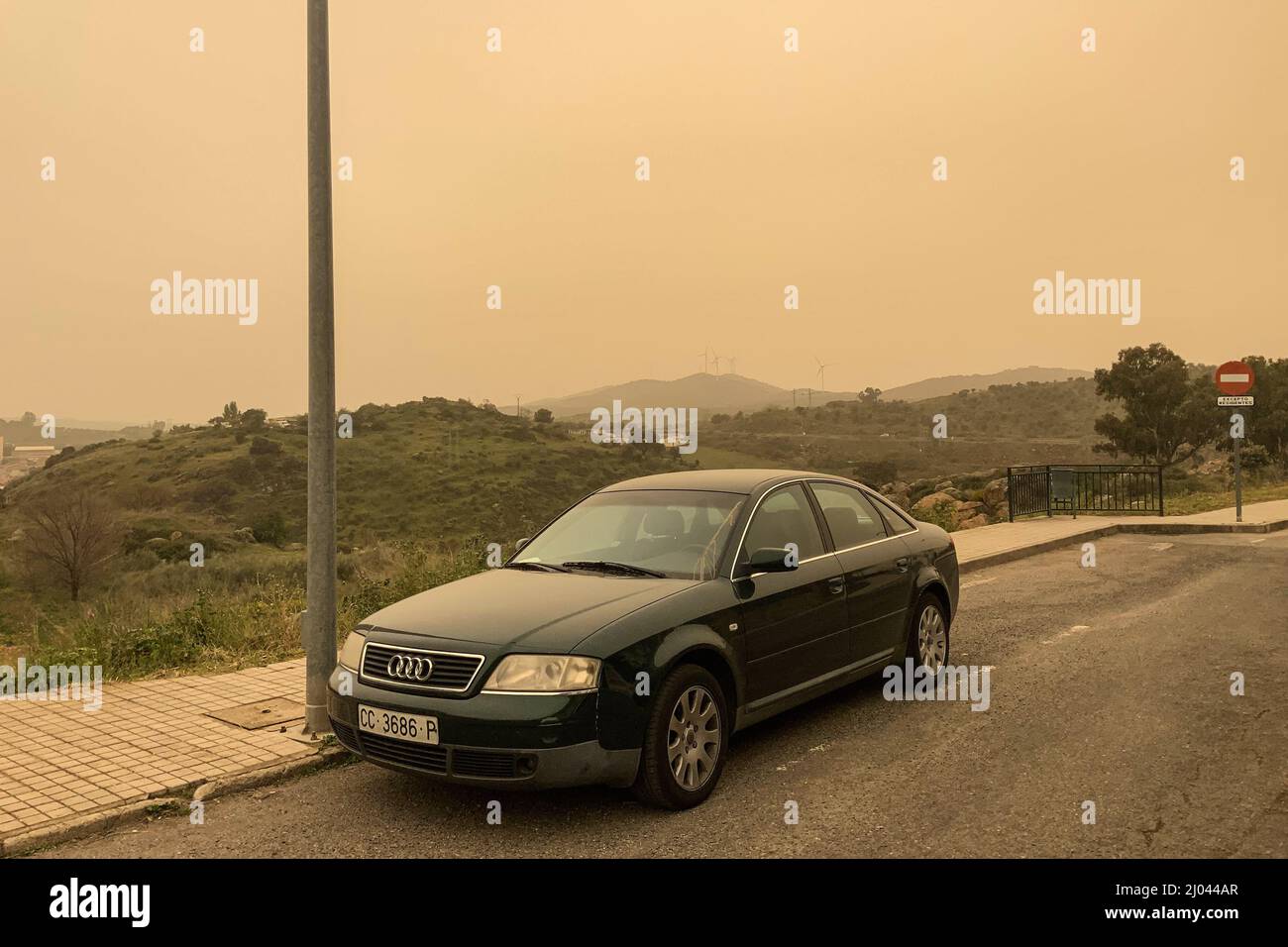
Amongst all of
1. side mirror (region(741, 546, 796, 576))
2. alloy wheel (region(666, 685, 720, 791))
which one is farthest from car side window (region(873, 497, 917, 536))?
alloy wheel (region(666, 685, 720, 791))

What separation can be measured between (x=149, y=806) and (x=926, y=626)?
5.23m

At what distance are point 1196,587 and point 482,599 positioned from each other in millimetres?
10417

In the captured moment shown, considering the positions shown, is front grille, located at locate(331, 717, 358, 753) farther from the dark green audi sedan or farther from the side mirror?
the side mirror

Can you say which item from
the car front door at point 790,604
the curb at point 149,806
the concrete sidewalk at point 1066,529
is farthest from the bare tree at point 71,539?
the car front door at point 790,604

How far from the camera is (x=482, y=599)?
544cm

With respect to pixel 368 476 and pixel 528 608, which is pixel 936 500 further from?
pixel 368 476

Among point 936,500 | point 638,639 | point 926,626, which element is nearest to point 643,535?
point 638,639

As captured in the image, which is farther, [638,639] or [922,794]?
[922,794]

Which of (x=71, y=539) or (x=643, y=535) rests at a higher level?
(x=643, y=535)

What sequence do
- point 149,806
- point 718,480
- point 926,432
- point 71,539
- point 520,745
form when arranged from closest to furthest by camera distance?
point 520,745, point 149,806, point 718,480, point 71,539, point 926,432

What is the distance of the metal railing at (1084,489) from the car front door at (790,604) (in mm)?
16397

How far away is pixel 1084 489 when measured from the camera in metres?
23.3

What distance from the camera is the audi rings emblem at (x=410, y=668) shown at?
483 centimetres

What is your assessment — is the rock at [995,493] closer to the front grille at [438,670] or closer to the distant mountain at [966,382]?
the front grille at [438,670]
